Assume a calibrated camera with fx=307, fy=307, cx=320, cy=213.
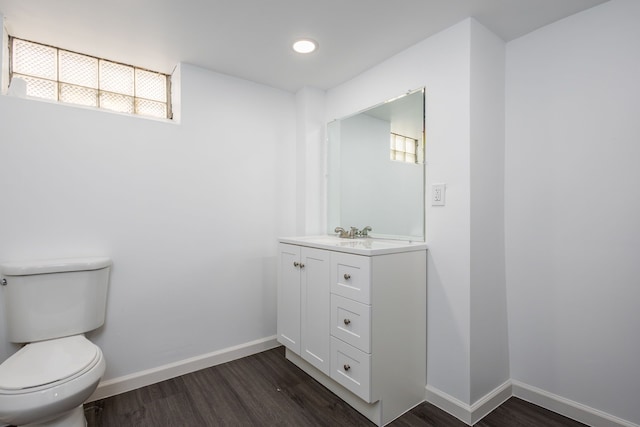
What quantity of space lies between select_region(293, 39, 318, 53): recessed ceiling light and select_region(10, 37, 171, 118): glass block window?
1.02 m

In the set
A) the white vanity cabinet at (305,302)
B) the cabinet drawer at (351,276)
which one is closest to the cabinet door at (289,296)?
the white vanity cabinet at (305,302)

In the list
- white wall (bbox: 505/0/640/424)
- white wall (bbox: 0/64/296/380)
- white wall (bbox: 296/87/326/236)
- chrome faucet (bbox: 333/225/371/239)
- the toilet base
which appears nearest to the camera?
the toilet base

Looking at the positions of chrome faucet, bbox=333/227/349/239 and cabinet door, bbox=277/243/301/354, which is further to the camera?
chrome faucet, bbox=333/227/349/239

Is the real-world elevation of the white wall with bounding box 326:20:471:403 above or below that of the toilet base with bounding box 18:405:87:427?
above

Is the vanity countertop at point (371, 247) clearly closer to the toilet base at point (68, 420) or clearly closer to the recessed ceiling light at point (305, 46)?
the recessed ceiling light at point (305, 46)

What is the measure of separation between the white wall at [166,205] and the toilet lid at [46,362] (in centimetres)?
32

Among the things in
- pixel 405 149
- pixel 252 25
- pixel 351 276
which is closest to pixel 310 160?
pixel 405 149

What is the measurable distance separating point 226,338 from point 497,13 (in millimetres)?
2582

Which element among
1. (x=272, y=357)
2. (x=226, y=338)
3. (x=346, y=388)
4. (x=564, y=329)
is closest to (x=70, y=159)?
(x=226, y=338)

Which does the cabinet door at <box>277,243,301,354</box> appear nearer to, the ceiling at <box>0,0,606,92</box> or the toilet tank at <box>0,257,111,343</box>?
the toilet tank at <box>0,257,111,343</box>

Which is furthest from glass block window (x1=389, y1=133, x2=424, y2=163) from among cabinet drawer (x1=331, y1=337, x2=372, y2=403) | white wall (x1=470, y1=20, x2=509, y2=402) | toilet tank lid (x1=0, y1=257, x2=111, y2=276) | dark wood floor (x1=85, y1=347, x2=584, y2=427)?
toilet tank lid (x1=0, y1=257, x2=111, y2=276)

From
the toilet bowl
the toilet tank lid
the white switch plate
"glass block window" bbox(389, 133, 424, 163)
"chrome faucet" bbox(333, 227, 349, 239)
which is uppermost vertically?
"glass block window" bbox(389, 133, 424, 163)

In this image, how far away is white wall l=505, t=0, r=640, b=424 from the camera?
1.42 meters

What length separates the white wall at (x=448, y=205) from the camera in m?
1.60
